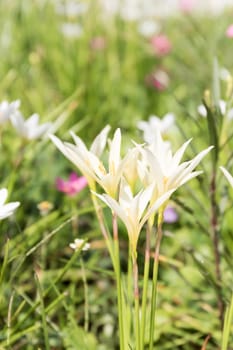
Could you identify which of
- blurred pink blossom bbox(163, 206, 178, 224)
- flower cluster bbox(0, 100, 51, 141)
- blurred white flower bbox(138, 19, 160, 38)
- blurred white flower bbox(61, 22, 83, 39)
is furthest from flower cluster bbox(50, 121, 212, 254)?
blurred white flower bbox(138, 19, 160, 38)

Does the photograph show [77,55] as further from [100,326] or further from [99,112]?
[100,326]

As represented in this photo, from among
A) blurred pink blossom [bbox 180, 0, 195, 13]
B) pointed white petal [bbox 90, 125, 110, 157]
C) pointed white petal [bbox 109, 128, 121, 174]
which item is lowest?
blurred pink blossom [bbox 180, 0, 195, 13]

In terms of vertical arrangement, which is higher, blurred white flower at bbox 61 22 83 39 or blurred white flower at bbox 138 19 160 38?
blurred white flower at bbox 61 22 83 39

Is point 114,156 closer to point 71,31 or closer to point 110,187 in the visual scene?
point 110,187

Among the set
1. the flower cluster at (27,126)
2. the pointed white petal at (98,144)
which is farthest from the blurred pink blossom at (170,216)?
the pointed white petal at (98,144)

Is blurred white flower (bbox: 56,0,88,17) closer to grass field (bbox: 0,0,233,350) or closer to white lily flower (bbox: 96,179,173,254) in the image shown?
grass field (bbox: 0,0,233,350)

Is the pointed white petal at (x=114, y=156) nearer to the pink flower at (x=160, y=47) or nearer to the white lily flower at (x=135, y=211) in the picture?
the white lily flower at (x=135, y=211)

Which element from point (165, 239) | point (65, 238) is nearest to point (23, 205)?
point (65, 238)
